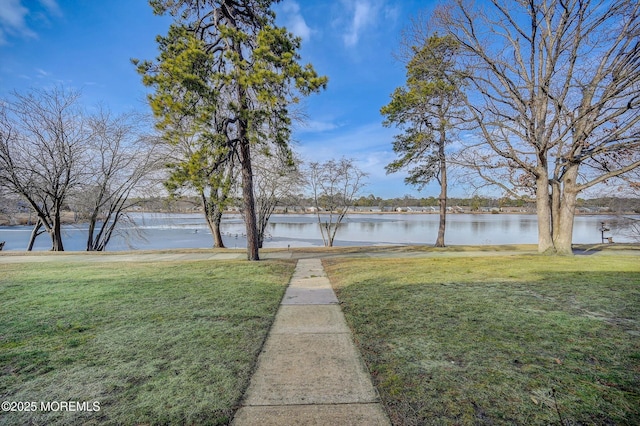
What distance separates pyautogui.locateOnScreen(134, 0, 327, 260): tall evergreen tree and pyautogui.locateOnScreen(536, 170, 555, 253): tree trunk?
26.2ft

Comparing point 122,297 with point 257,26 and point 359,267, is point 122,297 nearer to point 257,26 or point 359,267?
point 359,267

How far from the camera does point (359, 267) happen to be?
798cm

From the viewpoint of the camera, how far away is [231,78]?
25.7 ft

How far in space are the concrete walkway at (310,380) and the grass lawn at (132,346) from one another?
0.15 metres

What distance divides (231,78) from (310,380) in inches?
300

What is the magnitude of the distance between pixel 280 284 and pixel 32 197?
1678 cm

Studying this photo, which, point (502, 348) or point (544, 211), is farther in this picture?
point (544, 211)

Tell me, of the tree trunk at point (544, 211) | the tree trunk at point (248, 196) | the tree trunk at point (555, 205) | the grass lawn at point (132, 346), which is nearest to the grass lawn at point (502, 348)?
the grass lawn at point (132, 346)

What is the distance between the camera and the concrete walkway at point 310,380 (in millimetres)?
1980

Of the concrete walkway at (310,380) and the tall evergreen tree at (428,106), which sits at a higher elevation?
the tall evergreen tree at (428,106)

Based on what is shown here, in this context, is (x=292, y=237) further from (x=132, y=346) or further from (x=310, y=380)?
(x=310, y=380)

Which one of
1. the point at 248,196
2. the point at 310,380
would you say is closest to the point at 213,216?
the point at 248,196

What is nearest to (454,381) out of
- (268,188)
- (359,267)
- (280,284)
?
(280,284)

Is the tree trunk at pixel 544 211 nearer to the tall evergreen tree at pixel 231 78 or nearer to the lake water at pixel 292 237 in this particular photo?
the tall evergreen tree at pixel 231 78
